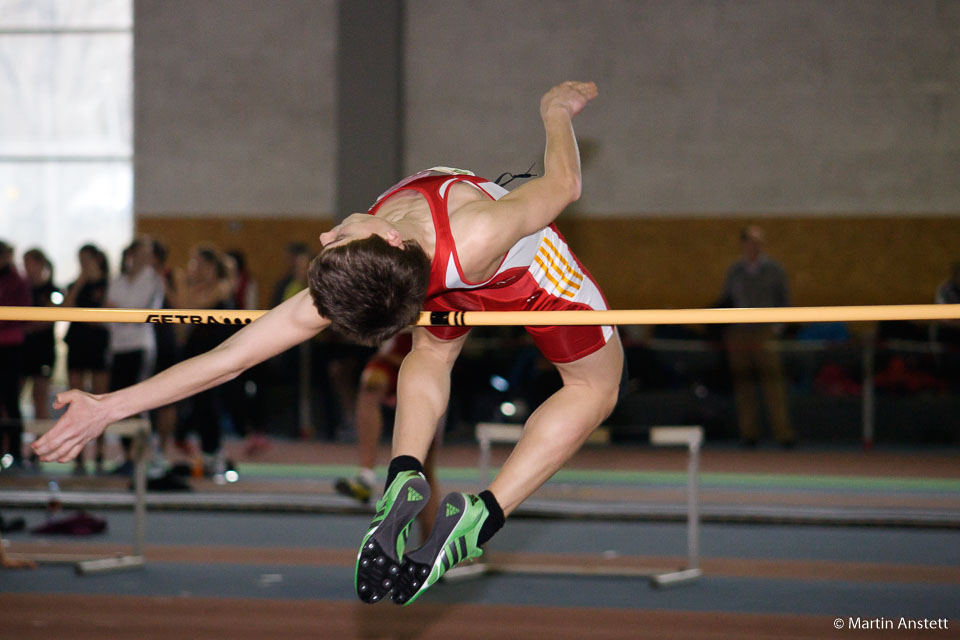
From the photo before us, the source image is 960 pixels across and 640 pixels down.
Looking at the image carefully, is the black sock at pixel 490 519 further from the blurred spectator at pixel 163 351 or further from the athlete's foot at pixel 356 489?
the blurred spectator at pixel 163 351

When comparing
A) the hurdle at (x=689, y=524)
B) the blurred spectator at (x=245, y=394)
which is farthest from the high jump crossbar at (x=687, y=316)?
the blurred spectator at (x=245, y=394)

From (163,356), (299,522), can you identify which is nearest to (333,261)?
(299,522)

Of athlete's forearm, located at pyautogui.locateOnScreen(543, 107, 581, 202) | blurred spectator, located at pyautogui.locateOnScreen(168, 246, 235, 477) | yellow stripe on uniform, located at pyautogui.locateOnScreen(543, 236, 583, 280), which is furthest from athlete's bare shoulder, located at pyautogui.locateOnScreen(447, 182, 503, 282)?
blurred spectator, located at pyautogui.locateOnScreen(168, 246, 235, 477)

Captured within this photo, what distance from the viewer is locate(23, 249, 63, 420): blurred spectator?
23.6 ft

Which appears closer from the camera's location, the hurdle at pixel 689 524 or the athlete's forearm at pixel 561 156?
the athlete's forearm at pixel 561 156

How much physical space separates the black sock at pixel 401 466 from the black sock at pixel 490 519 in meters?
0.19

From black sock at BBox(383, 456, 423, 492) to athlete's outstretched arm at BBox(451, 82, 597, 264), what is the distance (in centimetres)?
59

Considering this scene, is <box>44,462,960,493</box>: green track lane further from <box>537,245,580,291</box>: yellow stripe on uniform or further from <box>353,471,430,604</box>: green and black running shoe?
<box>353,471,430,604</box>: green and black running shoe

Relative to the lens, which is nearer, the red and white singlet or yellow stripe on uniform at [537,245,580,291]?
the red and white singlet

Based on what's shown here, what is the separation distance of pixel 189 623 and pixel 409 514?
1.95 m

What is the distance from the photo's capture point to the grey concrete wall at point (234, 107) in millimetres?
10922

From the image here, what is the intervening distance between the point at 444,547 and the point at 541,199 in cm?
91

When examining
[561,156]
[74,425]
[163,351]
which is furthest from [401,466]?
[163,351]

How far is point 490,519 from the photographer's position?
2.80 m
